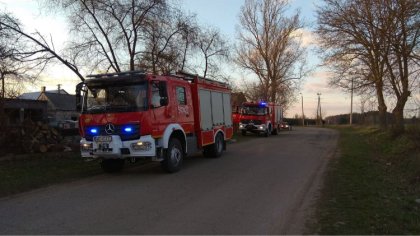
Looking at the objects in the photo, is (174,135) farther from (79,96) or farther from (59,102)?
(59,102)

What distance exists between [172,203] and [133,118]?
4031 mm

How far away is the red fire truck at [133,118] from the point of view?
42.4 ft

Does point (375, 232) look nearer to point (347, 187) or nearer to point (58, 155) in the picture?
point (347, 187)

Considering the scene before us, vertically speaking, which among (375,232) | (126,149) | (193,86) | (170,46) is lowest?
(375,232)

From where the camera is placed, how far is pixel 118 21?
21734 millimetres

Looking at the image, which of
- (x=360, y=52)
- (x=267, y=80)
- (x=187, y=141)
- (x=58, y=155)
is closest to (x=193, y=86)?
(x=187, y=141)

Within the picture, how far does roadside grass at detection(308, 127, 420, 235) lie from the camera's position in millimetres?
7566

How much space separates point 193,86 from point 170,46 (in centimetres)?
821

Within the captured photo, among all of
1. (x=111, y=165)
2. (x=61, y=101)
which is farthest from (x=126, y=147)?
(x=61, y=101)

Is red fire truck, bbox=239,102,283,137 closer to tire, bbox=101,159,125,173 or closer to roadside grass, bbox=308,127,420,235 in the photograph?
roadside grass, bbox=308,127,420,235

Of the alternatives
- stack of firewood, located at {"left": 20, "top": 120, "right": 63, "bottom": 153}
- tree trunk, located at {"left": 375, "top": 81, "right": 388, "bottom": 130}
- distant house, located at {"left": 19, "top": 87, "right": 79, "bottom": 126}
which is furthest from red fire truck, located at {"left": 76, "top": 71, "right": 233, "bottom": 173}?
distant house, located at {"left": 19, "top": 87, "right": 79, "bottom": 126}

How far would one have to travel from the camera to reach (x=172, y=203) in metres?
9.48

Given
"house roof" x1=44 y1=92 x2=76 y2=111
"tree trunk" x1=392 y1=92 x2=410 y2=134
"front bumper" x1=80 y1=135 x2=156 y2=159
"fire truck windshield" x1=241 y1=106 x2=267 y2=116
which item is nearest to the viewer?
"front bumper" x1=80 y1=135 x2=156 y2=159

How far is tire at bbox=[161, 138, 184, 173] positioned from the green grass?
2318 mm
